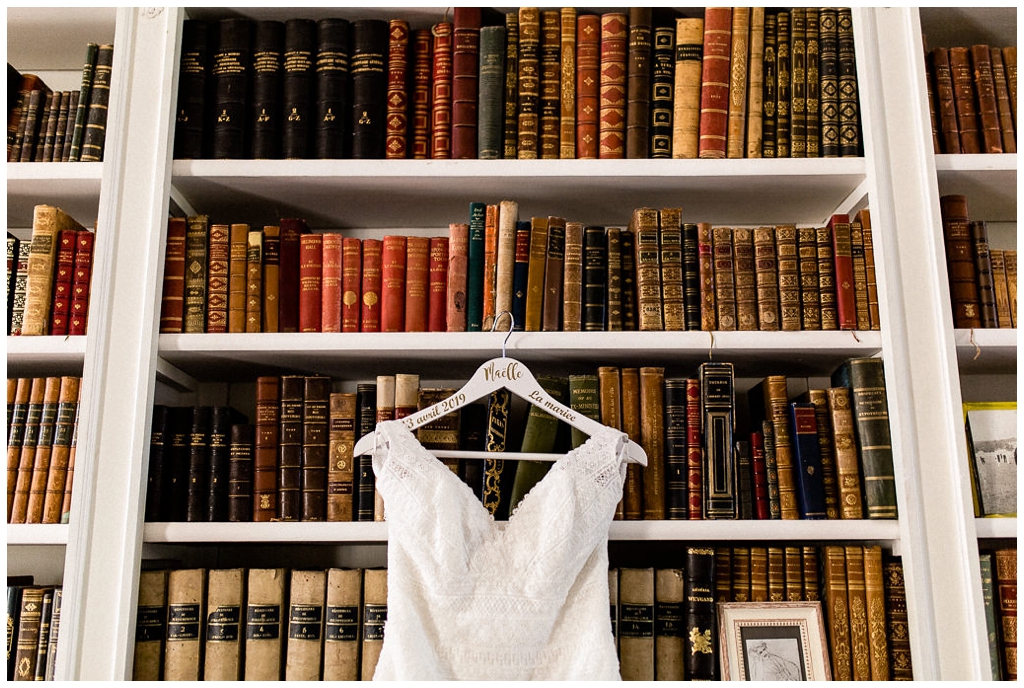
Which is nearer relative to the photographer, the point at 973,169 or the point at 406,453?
the point at 406,453

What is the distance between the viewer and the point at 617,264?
1.32 metres

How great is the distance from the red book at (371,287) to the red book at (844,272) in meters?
0.72

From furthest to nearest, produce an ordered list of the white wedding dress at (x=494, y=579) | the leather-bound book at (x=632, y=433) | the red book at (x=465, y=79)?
1. the red book at (x=465, y=79)
2. the leather-bound book at (x=632, y=433)
3. the white wedding dress at (x=494, y=579)

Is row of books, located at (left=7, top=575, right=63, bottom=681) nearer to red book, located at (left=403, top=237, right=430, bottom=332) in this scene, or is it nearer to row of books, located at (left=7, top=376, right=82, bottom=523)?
row of books, located at (left=7, top=376, right=82, bottom=523)

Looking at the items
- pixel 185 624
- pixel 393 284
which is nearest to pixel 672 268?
pixel 393 284

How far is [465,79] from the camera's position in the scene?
53.4 inches

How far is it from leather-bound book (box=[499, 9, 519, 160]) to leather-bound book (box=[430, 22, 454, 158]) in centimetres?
9

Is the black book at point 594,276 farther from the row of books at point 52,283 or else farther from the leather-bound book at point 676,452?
the row of books at point 52,283

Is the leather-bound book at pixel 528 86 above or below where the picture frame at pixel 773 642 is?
above

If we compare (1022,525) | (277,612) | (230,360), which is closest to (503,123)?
(230,360)

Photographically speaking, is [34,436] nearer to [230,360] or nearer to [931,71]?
[230,360]

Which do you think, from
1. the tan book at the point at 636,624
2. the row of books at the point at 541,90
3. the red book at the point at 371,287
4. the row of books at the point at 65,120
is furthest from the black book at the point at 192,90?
the tan book at the point at 636,624

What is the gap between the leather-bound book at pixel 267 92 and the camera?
1.36m

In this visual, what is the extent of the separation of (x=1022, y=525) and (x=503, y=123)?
0.98 metres
